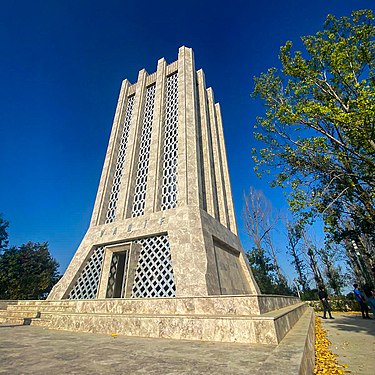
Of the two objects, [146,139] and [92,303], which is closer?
[92,303]

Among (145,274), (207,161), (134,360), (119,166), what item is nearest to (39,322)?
(145,274)

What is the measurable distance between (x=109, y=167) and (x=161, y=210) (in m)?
5.25

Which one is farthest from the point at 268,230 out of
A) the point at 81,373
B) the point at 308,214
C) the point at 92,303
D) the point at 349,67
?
the point at 81,373

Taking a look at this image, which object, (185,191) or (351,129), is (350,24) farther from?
(185,191)

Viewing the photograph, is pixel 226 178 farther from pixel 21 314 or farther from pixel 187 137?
pixel 21 314

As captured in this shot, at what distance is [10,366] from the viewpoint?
207 cm

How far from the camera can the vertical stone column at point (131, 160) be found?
11.2m

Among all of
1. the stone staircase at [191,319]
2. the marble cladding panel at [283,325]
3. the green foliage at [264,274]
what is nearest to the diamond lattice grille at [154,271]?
the stone staircase at [191,319]

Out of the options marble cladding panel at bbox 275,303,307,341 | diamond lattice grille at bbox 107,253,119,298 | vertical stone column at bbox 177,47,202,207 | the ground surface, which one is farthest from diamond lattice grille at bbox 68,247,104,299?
marble cladding panel at bbox 275,303,307,341

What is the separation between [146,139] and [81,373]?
41.5 feet

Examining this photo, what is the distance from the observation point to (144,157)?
12.8 metres

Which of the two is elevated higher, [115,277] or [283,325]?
[115,277]

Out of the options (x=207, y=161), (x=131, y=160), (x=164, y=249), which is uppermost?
(x=131, y=160)

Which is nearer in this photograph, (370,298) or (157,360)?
(157,360)
